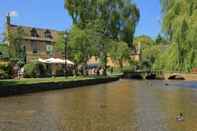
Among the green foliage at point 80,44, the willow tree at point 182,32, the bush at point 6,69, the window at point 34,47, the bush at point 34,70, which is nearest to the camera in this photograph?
the willow tree at point 182,32

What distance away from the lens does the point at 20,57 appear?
76.4m

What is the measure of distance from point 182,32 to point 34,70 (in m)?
25.0

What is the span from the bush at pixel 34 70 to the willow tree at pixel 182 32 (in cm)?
2034

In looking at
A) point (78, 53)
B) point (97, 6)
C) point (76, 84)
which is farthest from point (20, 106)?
point (97, 6)

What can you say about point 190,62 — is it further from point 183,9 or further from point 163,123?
point 163,123

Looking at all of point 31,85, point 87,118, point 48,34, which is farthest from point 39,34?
point 87,118

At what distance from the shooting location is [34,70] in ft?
189

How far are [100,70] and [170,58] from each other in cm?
4978

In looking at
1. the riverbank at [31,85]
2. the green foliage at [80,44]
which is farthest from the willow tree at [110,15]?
the riverbank at [31,85]

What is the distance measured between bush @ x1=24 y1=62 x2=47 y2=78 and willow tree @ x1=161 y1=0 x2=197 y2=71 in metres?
20.3

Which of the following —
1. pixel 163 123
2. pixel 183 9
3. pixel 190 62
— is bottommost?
pixel 163 123

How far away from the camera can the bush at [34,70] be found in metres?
56.1

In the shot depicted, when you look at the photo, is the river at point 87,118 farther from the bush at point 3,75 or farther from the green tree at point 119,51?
the green tree at point 119,51

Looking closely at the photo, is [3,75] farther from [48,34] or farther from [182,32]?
[48,34]
